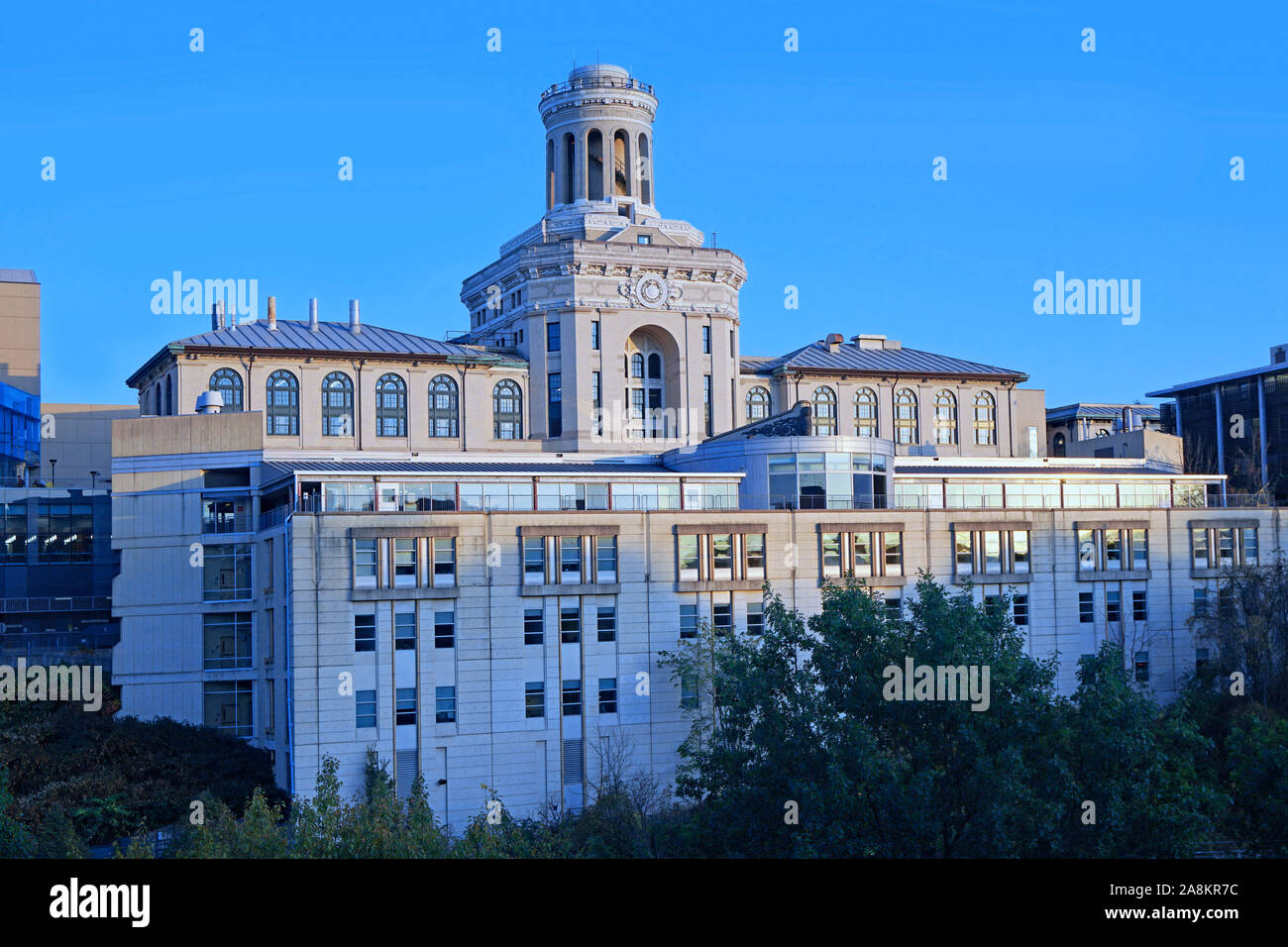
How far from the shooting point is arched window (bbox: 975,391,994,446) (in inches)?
4370

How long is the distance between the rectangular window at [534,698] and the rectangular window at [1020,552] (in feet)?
88.1

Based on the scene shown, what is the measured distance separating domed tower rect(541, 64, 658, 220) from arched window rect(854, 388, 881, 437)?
22.6 metres

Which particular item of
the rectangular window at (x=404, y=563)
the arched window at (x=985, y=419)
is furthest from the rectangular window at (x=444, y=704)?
the arched window at (x=985, y=419)

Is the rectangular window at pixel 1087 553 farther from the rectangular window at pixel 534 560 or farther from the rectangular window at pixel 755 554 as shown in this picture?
the rectangular window at pixel 534 560

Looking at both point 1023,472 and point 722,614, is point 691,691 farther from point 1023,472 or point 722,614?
point 1023,472

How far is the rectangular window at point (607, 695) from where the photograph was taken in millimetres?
62250

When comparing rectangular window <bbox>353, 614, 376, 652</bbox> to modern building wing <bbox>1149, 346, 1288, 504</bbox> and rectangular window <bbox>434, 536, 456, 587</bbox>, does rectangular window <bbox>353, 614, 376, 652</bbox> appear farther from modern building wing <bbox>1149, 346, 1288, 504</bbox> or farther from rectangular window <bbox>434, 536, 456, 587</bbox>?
modern building wing <bbox>1149, 346, 1288, 504</bbox>

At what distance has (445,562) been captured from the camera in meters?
61.2

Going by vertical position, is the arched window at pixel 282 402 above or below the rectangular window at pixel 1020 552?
above

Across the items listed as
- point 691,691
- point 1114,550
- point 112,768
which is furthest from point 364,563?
point 1114,550

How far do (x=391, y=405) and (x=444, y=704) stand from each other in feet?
124

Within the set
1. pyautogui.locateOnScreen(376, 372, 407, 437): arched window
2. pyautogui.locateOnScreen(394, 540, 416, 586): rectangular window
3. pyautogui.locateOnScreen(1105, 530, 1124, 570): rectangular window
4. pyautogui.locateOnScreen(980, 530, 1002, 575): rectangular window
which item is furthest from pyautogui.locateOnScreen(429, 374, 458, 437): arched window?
pyautogui.locateOnScreen(1105, 530, 1124, 570): rectangular window
